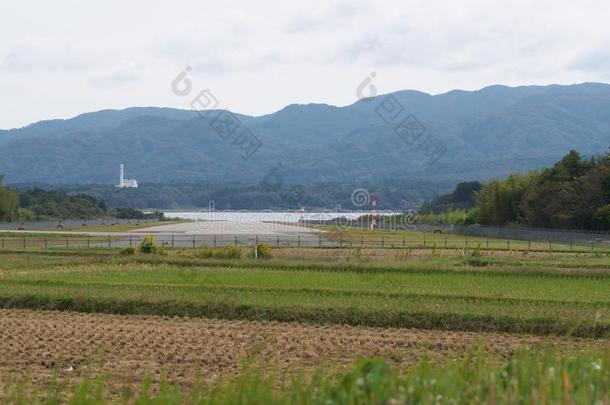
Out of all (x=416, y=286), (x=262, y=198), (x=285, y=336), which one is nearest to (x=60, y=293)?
(x=285, y=336)

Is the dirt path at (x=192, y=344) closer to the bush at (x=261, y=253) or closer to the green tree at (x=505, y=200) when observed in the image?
the bush at (x=261, y=253)

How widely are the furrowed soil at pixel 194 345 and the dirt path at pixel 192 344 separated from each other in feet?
0.05

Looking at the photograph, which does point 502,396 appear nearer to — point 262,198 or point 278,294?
point 278,294

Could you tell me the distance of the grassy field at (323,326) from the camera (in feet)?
17.1

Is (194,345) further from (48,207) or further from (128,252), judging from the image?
A: (48,207)

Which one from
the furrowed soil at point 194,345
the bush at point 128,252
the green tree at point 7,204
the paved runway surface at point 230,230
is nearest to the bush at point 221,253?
the bush at point 128,252

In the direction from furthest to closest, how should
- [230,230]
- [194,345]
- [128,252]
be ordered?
[230,230]
[128,252]
[194,345]

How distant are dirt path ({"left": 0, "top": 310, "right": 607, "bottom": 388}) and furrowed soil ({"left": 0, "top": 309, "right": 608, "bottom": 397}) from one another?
2cm

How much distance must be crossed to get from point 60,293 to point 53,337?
6.25m

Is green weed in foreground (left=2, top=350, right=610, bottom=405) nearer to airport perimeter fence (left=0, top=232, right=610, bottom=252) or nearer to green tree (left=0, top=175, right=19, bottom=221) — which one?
airport perimeter fence (left=0, top=232, right=610, bottom=252)

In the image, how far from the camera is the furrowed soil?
12.9 metres

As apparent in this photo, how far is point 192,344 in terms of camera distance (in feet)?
50.1

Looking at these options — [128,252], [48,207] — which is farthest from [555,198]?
[48,207]

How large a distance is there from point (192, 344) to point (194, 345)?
4.7 inches
